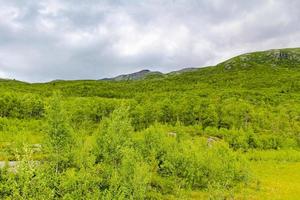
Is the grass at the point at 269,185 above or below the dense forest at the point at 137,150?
below

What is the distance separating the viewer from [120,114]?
30.7m

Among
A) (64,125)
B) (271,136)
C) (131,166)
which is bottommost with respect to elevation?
(271,136)

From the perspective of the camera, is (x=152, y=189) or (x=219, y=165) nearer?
(x=152, y=189)

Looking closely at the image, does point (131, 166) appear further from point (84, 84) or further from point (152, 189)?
point (84, 84)

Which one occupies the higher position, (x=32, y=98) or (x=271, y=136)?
(x=32, y=98)

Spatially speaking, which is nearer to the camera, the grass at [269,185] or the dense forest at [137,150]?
the dense forest at [137,150]

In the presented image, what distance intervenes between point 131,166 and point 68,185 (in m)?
4.22

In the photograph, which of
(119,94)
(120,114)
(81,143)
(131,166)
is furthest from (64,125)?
(119,94)

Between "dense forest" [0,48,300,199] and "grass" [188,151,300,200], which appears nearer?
"dense forest" [0,48,300,199]

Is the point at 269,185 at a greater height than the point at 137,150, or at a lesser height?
lesser

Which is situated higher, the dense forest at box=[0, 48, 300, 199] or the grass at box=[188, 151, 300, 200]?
the dense forest at box=[0, 48, 300, 199]

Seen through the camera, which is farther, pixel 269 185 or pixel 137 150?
pixel 269 185

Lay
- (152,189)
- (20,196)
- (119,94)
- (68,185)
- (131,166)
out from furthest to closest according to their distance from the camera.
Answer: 1. (119,94)
2. (152,189)
3. (131,166)
4. (68,185)
5. (20,196)

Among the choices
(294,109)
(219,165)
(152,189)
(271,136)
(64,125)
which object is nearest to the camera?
(64,125)
